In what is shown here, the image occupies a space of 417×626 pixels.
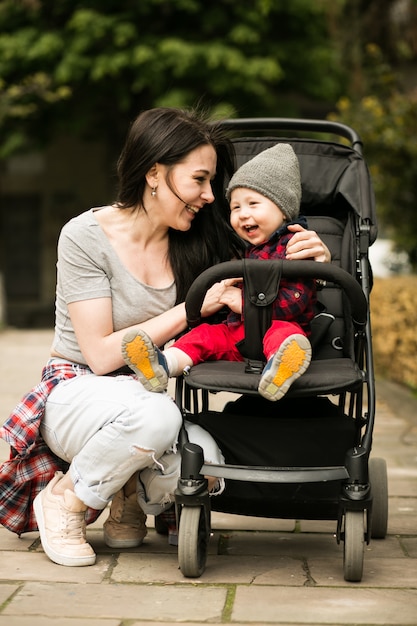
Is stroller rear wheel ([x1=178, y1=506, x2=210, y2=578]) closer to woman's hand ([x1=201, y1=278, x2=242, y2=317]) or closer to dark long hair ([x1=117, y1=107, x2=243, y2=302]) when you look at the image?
woman's hand ([x1=201, y1=278, x2=242, y2=317])

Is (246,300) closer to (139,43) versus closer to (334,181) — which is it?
(334,181)

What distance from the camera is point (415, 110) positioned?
367 inches

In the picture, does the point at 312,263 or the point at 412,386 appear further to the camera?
the point at 412,386

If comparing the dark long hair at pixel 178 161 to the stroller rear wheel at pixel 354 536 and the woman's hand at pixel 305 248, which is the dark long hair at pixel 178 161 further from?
the stroller rear wheel at pixel 354 536

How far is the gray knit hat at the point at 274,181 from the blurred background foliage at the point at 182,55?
8846 millimetres

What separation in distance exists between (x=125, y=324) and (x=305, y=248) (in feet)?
2.35

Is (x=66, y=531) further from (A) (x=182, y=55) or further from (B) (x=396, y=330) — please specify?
(A) (x=182, y=55)

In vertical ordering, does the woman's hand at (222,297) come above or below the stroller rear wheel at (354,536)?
above

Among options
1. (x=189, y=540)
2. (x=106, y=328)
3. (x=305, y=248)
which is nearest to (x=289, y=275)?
(x=305, y=248)

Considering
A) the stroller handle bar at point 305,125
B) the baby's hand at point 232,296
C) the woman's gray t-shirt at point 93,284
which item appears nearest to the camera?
the baby's hand at point 232,296

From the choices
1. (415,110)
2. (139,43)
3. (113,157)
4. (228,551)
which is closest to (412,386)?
(415,110)

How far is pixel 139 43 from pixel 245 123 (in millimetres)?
10458

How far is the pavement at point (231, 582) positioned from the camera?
9.80 ft

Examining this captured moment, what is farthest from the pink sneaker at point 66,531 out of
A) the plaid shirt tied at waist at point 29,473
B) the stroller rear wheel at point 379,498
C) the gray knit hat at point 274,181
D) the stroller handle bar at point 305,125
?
the stroller handle bar at point 305,125
